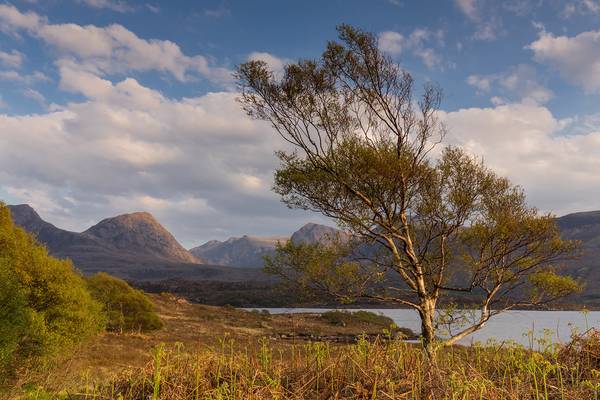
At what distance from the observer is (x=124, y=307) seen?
2188 inches

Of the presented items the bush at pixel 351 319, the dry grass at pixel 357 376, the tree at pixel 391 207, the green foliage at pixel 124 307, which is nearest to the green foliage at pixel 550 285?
the tree at pixel 391 207

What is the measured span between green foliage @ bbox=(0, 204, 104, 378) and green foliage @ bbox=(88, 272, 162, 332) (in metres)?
24.7

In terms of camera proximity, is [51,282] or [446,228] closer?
[446,228]

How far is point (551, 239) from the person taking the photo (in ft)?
75.1

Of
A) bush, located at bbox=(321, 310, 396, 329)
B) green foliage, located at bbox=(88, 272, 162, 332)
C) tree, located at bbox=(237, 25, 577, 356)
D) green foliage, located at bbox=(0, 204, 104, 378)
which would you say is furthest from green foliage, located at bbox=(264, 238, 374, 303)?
bush, located at bbox=(321, 310, 396, 329)

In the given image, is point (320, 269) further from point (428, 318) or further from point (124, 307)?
point (124, 307)

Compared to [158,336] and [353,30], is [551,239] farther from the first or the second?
[158,336]

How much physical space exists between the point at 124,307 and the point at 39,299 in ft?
96.7

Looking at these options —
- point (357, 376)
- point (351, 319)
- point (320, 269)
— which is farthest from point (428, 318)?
point (351, 319)

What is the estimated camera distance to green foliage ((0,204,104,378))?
24234 millimetres

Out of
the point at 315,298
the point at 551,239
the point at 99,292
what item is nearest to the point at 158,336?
the point at 99,292

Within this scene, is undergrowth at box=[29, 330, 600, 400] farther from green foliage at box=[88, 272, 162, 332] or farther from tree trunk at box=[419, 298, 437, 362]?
green foliage at box=[88, 272, 162, 332]

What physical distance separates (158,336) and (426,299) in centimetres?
Answer: 4043

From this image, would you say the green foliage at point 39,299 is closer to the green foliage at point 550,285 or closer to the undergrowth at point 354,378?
the undergrowth at point 354,378
